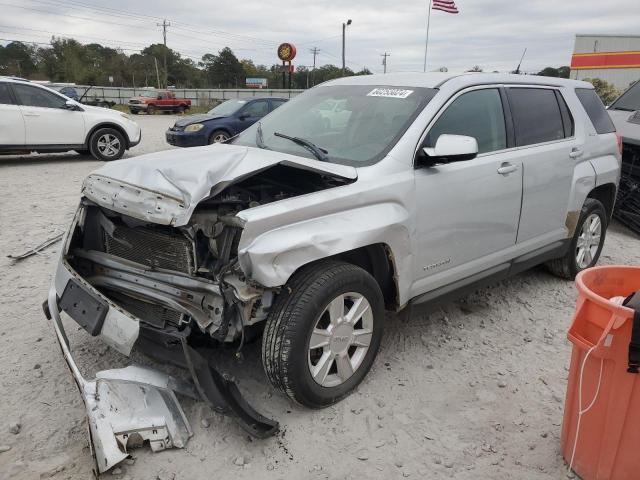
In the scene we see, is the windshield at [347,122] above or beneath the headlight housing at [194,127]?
above

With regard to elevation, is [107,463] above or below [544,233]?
below

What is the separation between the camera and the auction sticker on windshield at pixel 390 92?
3.50 meters

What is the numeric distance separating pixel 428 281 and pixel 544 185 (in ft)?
4.84

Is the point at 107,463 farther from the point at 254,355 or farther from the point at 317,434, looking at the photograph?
the point at 254,355

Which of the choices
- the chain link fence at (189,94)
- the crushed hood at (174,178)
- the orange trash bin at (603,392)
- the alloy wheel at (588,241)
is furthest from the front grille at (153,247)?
the chain link fence at (189,94)

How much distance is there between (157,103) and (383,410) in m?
35.1

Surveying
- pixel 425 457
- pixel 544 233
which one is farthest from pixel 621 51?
pixel 425 457

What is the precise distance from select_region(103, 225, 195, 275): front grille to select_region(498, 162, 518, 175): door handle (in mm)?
2238

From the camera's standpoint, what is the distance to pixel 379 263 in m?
3.16

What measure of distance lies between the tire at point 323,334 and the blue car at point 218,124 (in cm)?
999

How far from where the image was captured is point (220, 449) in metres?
2.63

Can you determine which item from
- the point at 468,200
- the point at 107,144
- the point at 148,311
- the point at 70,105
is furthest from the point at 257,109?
the point at 148,311

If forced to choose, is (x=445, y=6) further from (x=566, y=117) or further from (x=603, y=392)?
(x=603, y=392)

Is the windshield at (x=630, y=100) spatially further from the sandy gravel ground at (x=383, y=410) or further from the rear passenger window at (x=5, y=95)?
the rear passenger window at (x=5, y=95)
